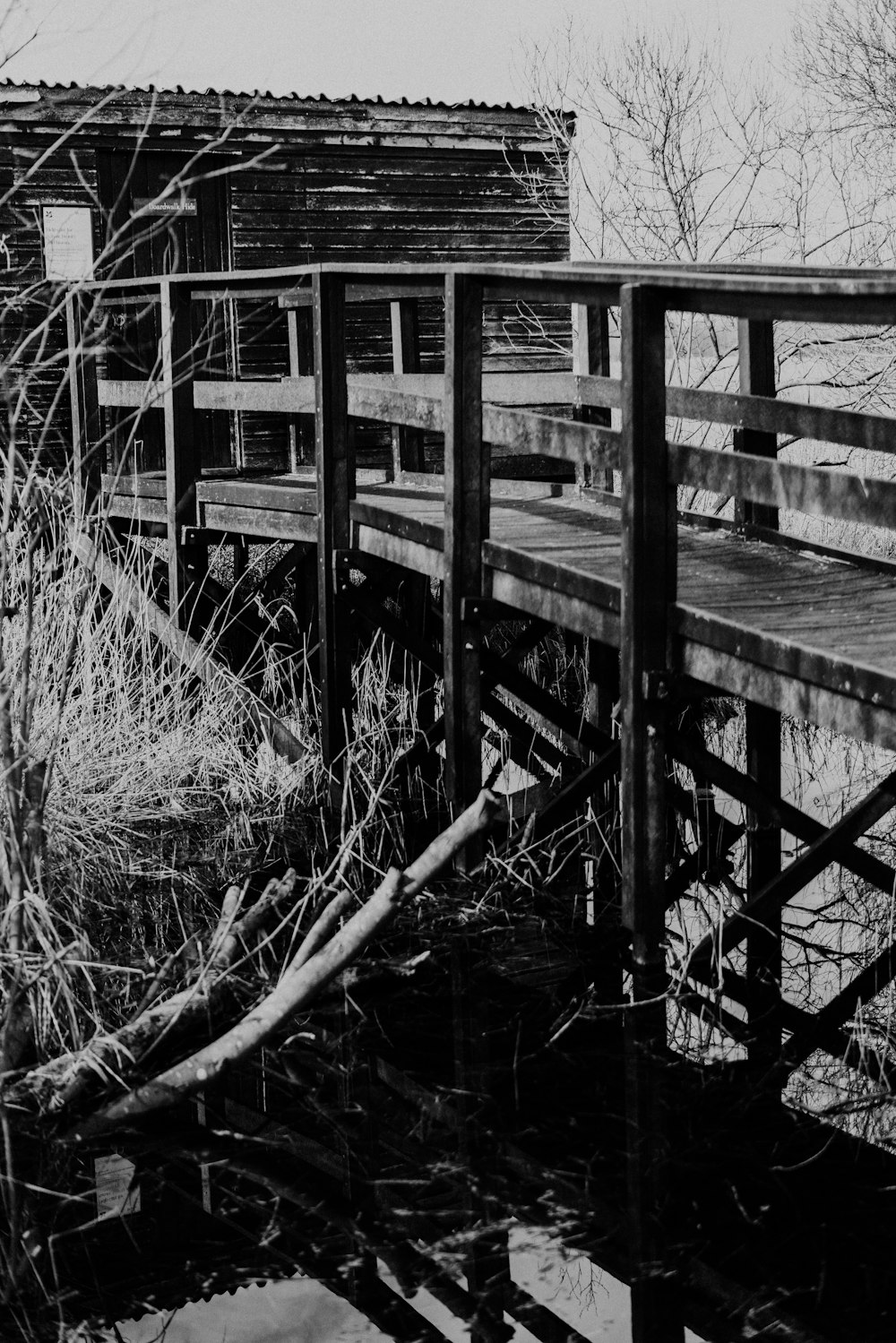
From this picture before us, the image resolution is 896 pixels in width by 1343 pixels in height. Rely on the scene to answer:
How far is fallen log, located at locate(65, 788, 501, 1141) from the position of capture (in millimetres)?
3773

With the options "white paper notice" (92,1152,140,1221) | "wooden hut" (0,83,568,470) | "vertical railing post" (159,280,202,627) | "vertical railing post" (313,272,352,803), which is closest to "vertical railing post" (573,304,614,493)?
"vertical railing post" (313,272,352,803)

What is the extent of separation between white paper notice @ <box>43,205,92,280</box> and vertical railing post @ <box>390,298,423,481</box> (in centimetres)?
618

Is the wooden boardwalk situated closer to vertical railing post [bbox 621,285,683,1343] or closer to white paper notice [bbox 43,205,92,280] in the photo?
vertical railing post [bbox 621,285,683,1343]

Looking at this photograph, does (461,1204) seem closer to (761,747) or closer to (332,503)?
(761,747)

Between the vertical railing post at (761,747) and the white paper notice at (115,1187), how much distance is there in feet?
7.21

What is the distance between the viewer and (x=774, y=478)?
4.42 metres

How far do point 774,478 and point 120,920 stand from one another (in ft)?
9.63

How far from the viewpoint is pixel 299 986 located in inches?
156

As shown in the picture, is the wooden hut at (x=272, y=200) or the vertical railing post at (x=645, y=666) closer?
the vertical railing post at (x=645, y=666)

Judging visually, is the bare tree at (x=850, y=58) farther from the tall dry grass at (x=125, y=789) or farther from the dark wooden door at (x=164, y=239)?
the tall dry grass at (x=125, y=789)

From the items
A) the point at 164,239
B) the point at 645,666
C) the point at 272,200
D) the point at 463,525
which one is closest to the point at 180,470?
the point at 463,525

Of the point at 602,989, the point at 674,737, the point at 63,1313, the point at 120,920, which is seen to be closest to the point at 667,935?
the point at 602,989

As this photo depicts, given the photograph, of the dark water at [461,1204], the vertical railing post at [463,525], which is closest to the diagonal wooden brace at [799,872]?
the dark water at [461,1204]

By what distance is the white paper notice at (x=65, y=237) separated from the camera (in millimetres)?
13789
